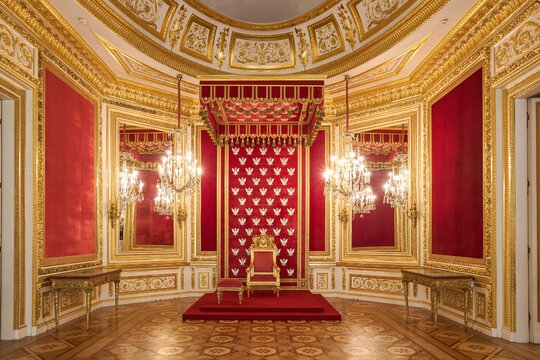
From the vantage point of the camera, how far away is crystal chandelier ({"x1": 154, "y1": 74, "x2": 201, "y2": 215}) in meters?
7.79

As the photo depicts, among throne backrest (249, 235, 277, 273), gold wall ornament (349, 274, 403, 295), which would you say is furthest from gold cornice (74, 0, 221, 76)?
gold wall ornament (349, 274, 403, 295)

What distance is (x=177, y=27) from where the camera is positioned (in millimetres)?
8375

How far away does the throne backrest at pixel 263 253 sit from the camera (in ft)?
30.4

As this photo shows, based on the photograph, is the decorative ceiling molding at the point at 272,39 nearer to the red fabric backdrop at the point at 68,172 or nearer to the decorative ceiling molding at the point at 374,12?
the decorative ceiling molding at the point at 374,12

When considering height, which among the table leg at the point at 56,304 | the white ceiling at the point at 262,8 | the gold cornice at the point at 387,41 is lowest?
the table leg at the point at 56,304

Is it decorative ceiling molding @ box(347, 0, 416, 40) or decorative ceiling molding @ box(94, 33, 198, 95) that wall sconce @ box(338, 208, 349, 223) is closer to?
decorative ceiling molding @ box(347, 0, 416, 40)

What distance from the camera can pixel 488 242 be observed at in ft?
20.5

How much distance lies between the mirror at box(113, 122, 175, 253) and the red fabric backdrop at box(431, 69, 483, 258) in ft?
17.0

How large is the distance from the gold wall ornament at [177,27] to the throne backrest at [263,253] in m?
4.13

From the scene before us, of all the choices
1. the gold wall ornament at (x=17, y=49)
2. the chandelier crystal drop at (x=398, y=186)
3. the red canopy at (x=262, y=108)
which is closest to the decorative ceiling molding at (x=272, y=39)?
the red canopy at (x=262, y=108)

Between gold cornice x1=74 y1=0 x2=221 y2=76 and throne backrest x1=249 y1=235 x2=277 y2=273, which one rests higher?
gold cornice x1=74 y1=0 x2=221 y2=76

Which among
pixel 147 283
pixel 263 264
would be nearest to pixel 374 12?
pixel 263 264

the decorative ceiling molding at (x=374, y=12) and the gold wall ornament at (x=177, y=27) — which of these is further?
the gold wall ornament at (x=177, y=27)

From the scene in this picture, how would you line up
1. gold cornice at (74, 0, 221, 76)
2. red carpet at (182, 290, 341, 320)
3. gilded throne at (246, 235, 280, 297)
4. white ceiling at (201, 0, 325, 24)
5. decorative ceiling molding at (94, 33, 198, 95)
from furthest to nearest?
white ceiling at (201, 0, 325, 24)
gilded throne at (246, 235, 280, 297)
decorative ceiling molding at (94, 33, 198, 95)
red carpet at (182, 290, 341, 320)
gold cornice at (74, 0, 221, 76)
